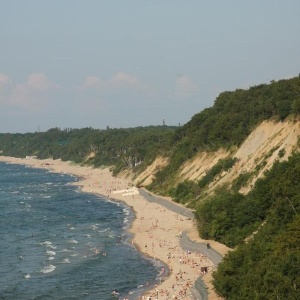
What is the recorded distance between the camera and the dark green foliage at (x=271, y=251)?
3650 cm

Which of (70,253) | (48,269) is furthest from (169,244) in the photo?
(48,269)

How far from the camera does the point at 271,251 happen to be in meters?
42.8

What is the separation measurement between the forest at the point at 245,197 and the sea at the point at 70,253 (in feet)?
27.1

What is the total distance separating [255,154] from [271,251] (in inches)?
1536

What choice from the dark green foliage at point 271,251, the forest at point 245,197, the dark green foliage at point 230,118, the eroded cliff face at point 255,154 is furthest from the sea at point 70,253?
the dark green foliage at point 230,118

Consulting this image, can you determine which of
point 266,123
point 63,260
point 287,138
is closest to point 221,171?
point 266,123

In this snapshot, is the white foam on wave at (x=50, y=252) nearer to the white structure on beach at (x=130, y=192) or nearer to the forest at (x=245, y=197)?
the forest at (x=245, y=197)

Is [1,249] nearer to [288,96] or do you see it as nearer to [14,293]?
[14,293]

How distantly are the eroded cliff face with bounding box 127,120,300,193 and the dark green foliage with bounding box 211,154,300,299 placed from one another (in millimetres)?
9008

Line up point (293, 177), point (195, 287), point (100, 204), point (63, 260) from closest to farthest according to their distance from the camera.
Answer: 1. point (195, 287)
2. point (293, 177)
3. point (63, 260)
4. point (100, 204)

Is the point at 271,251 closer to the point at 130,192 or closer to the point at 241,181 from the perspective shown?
the point at 241,181

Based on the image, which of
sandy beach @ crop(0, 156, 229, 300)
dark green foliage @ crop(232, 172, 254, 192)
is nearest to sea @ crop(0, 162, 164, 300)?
sandy beach @ crop(0, 156, 229, 300)

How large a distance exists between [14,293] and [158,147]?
82.5m

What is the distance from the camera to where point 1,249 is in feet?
220
